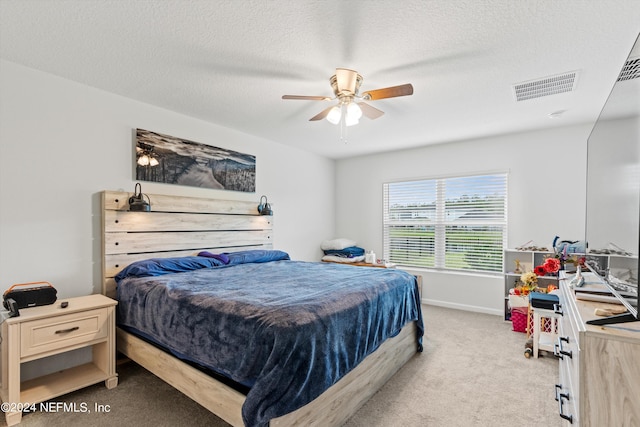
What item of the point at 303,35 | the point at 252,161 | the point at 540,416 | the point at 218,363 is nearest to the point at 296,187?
the point at 252,161

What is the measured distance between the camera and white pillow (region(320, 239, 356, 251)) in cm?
538

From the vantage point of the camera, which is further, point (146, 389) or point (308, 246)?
point (308, 246)

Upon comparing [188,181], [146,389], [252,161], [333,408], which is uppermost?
[252,161]

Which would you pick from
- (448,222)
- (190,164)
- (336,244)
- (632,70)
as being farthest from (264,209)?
(632,70)

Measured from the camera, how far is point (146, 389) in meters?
2.44

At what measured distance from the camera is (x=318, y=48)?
218cm

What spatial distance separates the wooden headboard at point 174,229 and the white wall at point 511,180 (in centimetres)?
237

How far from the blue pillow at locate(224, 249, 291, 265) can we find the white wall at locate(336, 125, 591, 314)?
213 cm

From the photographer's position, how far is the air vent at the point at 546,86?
2.62 metres

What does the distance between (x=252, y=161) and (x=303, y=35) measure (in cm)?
249

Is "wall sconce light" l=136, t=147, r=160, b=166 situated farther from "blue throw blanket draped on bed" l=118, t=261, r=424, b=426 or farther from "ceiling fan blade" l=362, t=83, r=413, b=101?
"ceiling fan blade" l=362, t=83, r=413, b=101

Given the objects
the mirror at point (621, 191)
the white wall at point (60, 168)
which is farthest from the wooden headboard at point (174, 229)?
the mirror at point (621, 191)

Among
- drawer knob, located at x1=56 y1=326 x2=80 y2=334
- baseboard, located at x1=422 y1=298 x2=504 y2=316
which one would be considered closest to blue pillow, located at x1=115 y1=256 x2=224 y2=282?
drawer knob, located at x1=56 y1=326 x2=80 y2=334

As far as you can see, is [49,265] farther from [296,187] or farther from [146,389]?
[296,187]
